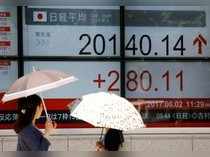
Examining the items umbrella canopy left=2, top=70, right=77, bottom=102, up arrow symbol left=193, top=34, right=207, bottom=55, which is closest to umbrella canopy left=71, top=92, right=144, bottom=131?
umbrella canopy left=2, top=70, right=77, bottom=102

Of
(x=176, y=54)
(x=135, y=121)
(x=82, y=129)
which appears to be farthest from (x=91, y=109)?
(x=176, y=54)

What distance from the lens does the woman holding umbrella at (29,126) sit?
349 centimetres

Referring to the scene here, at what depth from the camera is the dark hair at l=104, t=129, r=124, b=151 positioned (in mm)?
3376

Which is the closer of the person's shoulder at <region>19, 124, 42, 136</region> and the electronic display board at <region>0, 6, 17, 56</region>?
the person's shoulder at <region>19, 124, 42, 136</region>

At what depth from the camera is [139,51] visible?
6.70 m

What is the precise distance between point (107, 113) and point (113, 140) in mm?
382

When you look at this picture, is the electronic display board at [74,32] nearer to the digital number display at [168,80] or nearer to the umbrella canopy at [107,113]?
the digital number display at [168,80]

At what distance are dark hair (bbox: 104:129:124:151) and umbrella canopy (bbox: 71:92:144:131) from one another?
5 cm

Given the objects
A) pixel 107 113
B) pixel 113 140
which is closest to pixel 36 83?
pixel 107 113

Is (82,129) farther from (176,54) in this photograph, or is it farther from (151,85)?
(176,54)

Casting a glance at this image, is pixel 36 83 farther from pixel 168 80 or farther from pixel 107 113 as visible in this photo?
pixel 168 80

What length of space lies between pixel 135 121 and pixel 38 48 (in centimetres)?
291

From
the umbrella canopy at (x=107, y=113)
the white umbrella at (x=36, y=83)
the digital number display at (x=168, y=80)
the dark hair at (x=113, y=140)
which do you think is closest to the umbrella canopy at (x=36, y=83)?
the white umbrella at (x=36, y=83)

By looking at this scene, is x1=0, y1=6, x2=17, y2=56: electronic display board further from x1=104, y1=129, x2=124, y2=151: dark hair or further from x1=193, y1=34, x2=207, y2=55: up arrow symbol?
x1=104, y1=129, x2=124, y2=151: dark hair
